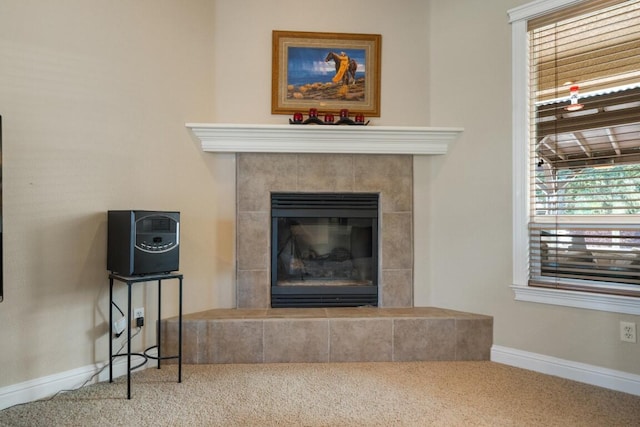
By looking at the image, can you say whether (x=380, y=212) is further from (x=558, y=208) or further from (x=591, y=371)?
(x=591, y=371)

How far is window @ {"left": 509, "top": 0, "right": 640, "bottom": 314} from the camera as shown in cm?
215

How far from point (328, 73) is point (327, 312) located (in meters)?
1.82

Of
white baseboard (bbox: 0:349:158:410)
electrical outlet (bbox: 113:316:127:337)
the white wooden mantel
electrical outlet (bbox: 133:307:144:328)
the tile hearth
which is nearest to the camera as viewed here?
white baseboard (bbox: 0:349:158:410)

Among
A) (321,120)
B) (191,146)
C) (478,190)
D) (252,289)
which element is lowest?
(252,289)

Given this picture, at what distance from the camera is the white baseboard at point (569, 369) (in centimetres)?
212

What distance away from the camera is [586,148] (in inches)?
89.6

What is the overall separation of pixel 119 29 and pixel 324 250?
205 centimetres

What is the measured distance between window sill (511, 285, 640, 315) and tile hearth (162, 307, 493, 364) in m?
0.32

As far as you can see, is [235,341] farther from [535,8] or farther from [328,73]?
[535,8]

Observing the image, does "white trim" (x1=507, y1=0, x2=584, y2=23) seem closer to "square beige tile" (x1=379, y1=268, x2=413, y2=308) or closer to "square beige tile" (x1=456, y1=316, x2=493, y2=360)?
"square beige tile" (x1=379, y1=268, x2=413, y2=308)

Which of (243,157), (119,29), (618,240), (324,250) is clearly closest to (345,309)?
(324,250)

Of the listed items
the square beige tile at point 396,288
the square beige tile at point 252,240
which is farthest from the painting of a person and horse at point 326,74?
the square beige tile at point 396,288

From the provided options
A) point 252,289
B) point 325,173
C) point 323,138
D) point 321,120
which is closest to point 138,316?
point 252,289

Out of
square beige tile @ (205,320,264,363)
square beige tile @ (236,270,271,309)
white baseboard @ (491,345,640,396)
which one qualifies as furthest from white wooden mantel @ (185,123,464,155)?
white baseboard @ (491,345,640,396)
